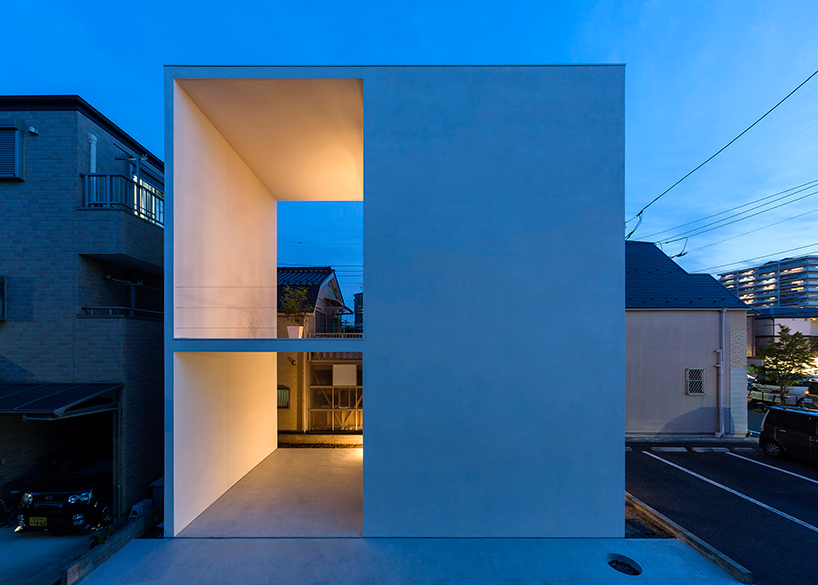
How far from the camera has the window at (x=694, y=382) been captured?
10.8 meters

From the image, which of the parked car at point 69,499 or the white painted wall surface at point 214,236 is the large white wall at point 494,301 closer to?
the white painted wall surface at point 214,236

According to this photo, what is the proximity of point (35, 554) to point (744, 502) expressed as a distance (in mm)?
11060

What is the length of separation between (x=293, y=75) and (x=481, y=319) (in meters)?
4.33

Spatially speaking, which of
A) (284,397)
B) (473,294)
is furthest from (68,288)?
(473,294)

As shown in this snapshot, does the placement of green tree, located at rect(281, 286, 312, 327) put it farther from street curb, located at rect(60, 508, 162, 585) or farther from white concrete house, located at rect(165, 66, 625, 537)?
street curb, located at rect(60, 508, 162, 585)

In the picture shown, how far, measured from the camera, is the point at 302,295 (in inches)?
281

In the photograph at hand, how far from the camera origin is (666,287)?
1170cm

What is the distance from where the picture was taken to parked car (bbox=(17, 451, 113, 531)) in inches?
196

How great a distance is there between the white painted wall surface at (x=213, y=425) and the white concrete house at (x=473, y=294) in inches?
2.4

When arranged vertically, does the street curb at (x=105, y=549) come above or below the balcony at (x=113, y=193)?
below

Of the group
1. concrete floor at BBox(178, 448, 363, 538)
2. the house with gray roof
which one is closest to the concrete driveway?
concrete floor at BBox(178, 448, 363, 538)

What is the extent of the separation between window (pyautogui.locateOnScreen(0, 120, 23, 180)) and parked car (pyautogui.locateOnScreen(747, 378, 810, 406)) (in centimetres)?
2305

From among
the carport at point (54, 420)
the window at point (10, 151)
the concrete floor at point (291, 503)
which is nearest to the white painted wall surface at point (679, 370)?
the concrete floor at point (291, 503)

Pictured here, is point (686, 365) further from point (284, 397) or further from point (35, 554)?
point (35, 554)
